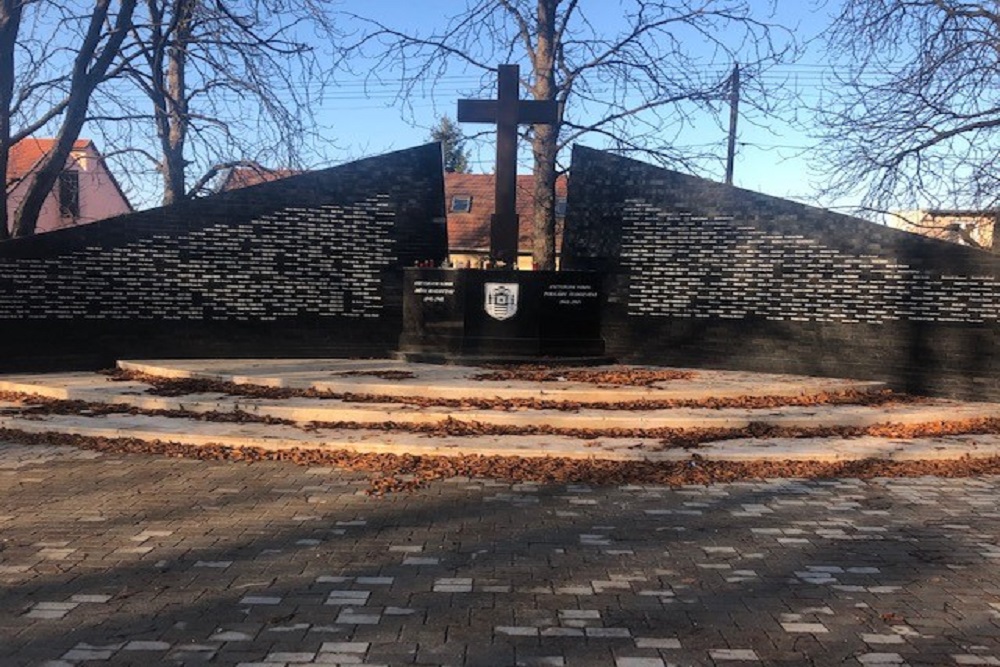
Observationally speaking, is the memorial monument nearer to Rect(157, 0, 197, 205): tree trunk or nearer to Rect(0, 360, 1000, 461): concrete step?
Rect(0, 360, 1000, 461): concrete step

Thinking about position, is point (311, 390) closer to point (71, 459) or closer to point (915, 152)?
point (71, 459)

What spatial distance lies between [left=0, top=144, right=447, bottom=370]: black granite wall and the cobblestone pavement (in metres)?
5.31

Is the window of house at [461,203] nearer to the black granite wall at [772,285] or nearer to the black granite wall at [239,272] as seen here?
the black granite wall at [239,272]

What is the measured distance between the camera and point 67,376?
Result: 440 inches

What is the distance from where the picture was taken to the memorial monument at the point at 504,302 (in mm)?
12078

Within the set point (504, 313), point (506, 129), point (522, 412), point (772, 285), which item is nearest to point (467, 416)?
point (522, 412)

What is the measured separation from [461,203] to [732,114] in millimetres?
22799

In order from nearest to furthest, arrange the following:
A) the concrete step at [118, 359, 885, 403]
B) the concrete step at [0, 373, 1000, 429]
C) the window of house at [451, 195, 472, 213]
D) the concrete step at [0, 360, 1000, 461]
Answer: the concrete step at [0, 360, 1000, 461] → the concrete step at [0, 373, 1000, 429] → the concrete step at [118, 359, 885, 403] → the window of house at [451, 195, 472, 213]

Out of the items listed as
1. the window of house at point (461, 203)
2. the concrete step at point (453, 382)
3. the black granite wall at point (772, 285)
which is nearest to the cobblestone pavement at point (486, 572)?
the concrete step at point (453, 382)

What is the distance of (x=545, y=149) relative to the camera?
1728 centimetres

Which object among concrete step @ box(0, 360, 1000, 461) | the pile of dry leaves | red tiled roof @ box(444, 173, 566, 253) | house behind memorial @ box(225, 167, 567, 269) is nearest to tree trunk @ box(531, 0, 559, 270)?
concrete step @ box(0, 360, 1000, 461)

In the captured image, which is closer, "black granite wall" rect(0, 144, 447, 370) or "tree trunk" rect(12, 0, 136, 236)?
"black granite wall" rect(0, 144, 447, 370)

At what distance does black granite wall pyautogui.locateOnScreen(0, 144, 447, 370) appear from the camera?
1155 centimetres

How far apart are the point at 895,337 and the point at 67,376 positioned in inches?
457
